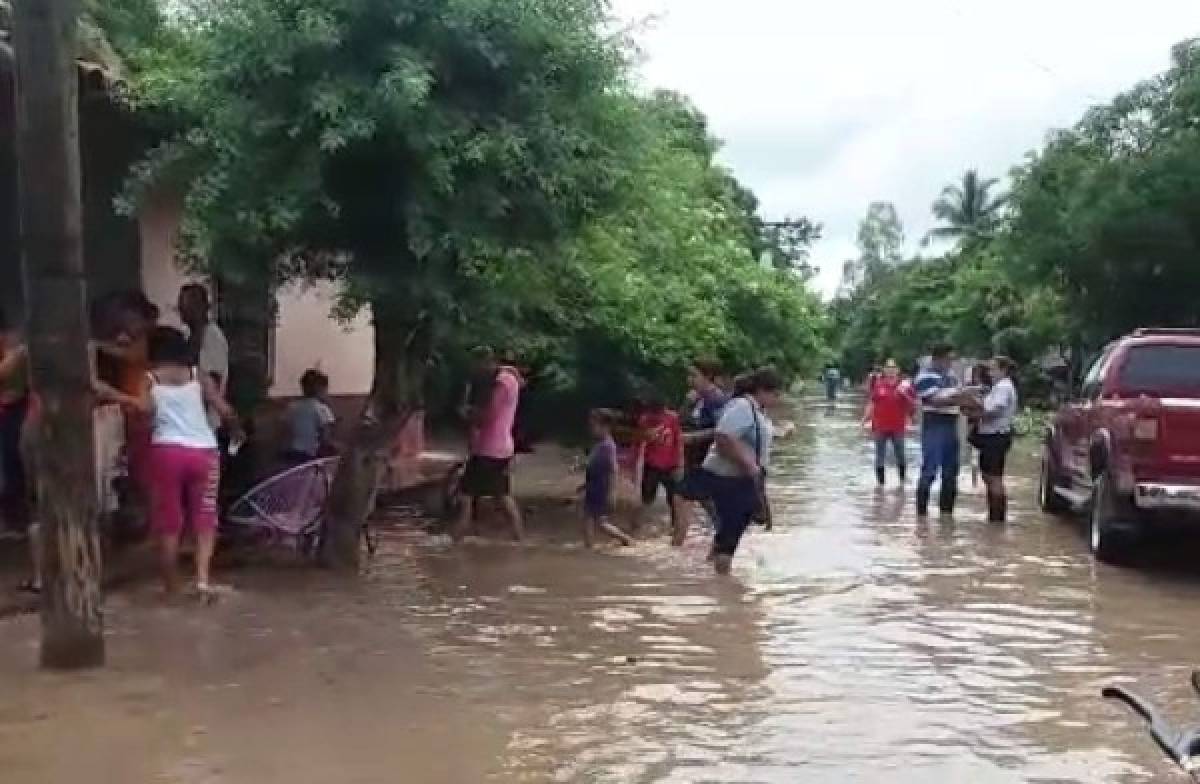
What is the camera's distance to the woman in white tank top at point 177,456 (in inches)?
376

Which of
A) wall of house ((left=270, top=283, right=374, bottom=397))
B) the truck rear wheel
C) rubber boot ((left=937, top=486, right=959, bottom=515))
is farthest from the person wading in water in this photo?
wall of house ((left=270, top=283, right=374, bottom=397))

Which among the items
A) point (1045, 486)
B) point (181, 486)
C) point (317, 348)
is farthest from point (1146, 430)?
point (317, 348)

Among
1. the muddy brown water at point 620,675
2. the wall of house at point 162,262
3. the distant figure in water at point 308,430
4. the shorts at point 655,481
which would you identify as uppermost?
the wall of house at point 162,262

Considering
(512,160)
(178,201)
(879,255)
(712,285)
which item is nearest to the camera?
(512,160)

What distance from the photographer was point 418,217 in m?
9.99

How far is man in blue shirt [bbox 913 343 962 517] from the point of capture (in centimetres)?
1633

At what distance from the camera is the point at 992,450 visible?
15.8m

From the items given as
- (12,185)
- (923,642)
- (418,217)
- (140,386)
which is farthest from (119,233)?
(923,642)

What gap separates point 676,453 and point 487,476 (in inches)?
78.8

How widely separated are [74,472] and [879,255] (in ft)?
398

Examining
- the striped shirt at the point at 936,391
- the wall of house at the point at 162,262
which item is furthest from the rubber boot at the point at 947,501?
the wall of house at the point at 162,262

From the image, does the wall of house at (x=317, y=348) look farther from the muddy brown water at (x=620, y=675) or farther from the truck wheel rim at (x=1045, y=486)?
the truck wheel rim at (x=1045, y=486)

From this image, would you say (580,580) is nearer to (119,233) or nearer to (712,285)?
(119,233)

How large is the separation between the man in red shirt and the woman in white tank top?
38.2ft
